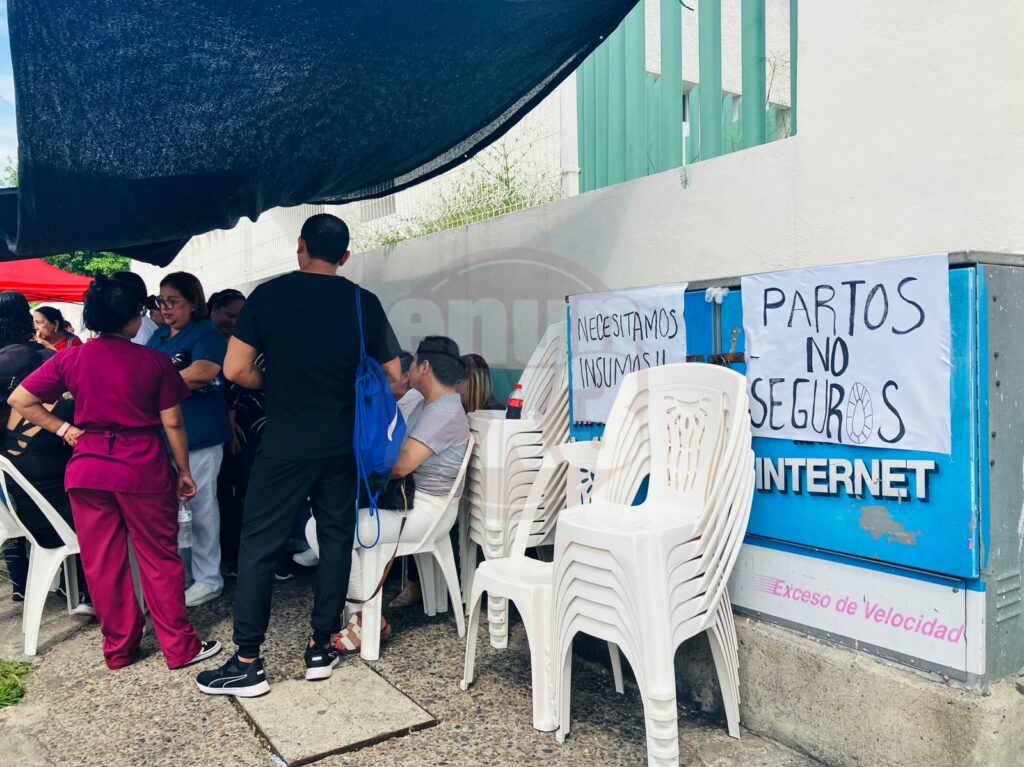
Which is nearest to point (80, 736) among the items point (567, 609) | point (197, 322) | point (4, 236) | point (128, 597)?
point (128, 597)

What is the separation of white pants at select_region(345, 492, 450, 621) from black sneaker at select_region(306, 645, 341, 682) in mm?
286

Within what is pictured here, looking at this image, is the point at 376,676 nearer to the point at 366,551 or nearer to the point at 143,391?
the point at 366,551

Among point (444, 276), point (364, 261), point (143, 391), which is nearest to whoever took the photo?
point (143, 391)

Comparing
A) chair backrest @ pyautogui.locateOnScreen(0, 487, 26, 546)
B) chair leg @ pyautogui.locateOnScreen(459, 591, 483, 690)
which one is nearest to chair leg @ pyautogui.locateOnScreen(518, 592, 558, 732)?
chair leg @ pyautogui.locateOnScreen(459, 591, 483, 690)

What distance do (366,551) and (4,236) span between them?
10.5 ft

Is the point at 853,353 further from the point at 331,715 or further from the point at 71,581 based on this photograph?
the point at 71,581

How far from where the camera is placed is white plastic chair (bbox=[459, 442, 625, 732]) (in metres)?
3.01

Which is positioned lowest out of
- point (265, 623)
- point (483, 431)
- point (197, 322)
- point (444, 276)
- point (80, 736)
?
point (80, 736)

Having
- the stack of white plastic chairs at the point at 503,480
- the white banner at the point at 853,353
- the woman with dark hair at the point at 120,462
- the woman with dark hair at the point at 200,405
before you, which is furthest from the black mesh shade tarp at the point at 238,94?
the white banner at the point at 853,353

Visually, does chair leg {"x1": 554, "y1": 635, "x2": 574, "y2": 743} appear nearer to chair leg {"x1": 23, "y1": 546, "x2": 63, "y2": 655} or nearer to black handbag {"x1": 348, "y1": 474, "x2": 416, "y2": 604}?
black handbag {"x1": 348, "y1": 474, "x2": 416, "y2": 604}

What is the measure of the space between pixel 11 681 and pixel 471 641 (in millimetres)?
2143

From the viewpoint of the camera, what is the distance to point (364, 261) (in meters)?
7.48

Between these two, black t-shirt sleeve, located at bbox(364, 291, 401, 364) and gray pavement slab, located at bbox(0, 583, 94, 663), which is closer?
black t-shirt sleeve, located at bbox(364, 291, 401, 364)

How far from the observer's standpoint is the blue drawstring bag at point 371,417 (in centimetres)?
343
